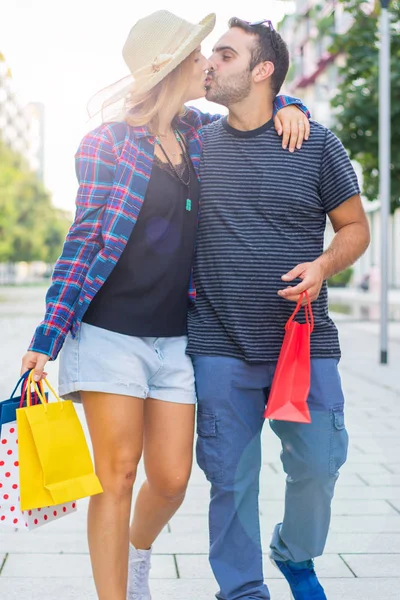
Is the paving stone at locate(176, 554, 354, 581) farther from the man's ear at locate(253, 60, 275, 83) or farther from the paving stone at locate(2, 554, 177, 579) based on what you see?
the man's ear at locate(253, 60, 275, 83)

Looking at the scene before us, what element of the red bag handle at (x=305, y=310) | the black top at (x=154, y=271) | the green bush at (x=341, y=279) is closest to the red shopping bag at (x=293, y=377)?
the red bag handle at (x=305, y=310)

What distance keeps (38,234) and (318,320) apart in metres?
56.3

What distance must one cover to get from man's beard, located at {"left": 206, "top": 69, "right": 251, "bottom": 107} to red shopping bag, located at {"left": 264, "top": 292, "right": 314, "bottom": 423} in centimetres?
73

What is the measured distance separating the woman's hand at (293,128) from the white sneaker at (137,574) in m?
1.46

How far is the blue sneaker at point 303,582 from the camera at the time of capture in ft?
10.4

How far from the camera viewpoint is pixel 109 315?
9.70 ft

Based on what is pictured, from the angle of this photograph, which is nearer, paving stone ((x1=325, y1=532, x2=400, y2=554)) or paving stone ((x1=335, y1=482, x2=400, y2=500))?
paving stone ((x1=325, y1=532, x2=400, y2=554))

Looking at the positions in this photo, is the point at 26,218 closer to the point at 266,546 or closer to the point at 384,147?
the point at 384,147

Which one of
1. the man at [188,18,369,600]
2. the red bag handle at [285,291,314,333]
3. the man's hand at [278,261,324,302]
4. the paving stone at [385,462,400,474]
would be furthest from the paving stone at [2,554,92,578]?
the paving stone at [385,462,400,474]

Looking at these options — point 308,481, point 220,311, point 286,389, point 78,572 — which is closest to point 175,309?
point 220,311

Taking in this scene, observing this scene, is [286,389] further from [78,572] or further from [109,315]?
[78,572]

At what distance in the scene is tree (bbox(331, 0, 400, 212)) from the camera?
44.6 feet

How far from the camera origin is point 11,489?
276 cm

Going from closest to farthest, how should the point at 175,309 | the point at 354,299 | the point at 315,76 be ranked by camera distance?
the point at 175,309
the point at 354,299
the point at 315,76
